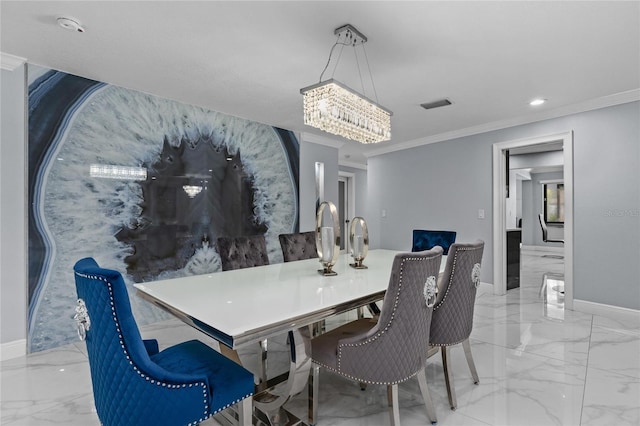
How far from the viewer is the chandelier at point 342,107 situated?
203 centimetres

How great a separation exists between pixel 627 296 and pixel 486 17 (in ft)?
10.8

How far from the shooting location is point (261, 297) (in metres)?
1.51

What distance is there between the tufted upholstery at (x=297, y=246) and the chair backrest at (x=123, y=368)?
1.88 metres

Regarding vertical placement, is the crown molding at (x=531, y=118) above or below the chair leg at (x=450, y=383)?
above

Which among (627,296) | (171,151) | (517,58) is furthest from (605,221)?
(171,151)

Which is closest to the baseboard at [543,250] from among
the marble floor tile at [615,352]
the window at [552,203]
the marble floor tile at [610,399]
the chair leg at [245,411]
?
the window at [552,203]

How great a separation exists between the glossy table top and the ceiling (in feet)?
5.24

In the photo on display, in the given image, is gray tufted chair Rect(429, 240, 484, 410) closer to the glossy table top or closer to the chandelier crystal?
the glossy table top

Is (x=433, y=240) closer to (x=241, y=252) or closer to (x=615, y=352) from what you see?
(x=615, y=352)

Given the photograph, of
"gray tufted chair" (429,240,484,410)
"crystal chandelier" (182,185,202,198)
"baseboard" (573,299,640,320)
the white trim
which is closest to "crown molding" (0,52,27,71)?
"crystal chandelier" (182,185,202,198)

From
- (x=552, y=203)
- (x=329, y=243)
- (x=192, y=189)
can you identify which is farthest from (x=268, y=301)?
(x=552, y=203)

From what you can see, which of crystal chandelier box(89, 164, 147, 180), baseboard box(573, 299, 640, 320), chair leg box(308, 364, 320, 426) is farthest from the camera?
baseboard box(573, 299, 640, 320)

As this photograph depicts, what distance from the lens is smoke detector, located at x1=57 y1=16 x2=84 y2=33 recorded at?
1.97m

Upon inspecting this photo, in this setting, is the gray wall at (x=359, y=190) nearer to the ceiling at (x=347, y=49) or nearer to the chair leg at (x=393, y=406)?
the ceiling at (x=347, y=49)
